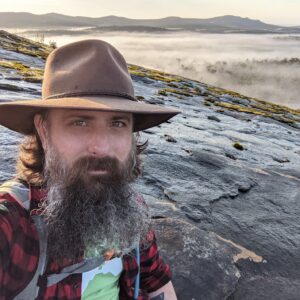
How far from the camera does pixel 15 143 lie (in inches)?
361

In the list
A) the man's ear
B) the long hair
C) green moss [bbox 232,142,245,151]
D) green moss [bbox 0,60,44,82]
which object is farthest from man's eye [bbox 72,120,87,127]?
green moss [bbox 0,60,44,82]

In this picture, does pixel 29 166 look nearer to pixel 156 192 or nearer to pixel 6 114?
pixel 6 114

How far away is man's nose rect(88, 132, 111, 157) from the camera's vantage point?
3.30 metres

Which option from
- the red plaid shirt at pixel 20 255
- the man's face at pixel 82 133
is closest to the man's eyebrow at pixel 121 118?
the man's face at pixel 82 133

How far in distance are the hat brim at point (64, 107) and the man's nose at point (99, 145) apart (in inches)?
12.1

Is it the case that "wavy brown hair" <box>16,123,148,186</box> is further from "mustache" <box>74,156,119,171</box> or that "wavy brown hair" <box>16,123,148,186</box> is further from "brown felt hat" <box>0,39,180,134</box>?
"mustache" <box>74,156,119,171</box>

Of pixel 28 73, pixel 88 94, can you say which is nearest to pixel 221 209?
pixel 88 94

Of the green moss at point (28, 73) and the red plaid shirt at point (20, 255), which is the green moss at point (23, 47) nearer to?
the green moss at point (28, 73)

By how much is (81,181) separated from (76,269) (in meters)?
0.68

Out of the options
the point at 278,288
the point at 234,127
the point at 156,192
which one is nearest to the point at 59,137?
the point at 278,288

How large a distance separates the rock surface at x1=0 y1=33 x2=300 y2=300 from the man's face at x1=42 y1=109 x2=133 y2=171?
8.26ft

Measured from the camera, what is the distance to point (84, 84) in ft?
10.7

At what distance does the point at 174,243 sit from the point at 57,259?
301 centimetres

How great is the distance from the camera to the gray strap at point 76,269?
2.91m
